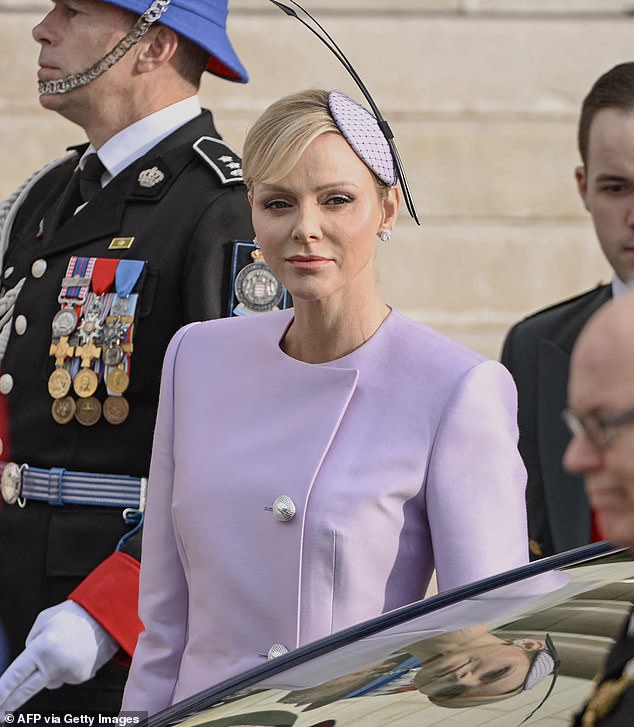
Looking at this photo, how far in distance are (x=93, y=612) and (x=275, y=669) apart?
99cm

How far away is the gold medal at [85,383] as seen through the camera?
3.04 meters

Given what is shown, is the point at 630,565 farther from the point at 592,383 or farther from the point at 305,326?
the point at 305,326

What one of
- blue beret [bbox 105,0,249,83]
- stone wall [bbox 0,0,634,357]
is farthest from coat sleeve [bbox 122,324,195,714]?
stone wall [bbox 0,0,634,357]

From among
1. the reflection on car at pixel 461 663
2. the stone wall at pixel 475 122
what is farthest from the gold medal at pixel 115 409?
the stone wall at pixel 475 122

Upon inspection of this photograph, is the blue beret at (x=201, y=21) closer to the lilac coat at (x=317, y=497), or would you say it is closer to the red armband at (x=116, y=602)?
the lilac coat at (x=317, y=497)

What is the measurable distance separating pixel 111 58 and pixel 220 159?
34 cm

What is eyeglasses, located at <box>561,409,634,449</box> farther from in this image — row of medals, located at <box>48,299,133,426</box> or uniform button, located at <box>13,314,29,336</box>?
uniform button, located at <box>13,314,29,336</box>

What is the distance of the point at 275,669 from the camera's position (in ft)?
A: 6.22

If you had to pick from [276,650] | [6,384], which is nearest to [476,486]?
[276,650]

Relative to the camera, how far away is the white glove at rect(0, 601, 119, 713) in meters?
2.71

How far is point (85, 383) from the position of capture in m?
3.05

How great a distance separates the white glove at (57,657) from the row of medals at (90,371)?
1.41 ft

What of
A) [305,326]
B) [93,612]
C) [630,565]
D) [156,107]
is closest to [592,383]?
[630,565]

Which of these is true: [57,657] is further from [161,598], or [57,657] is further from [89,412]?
[89,412]
